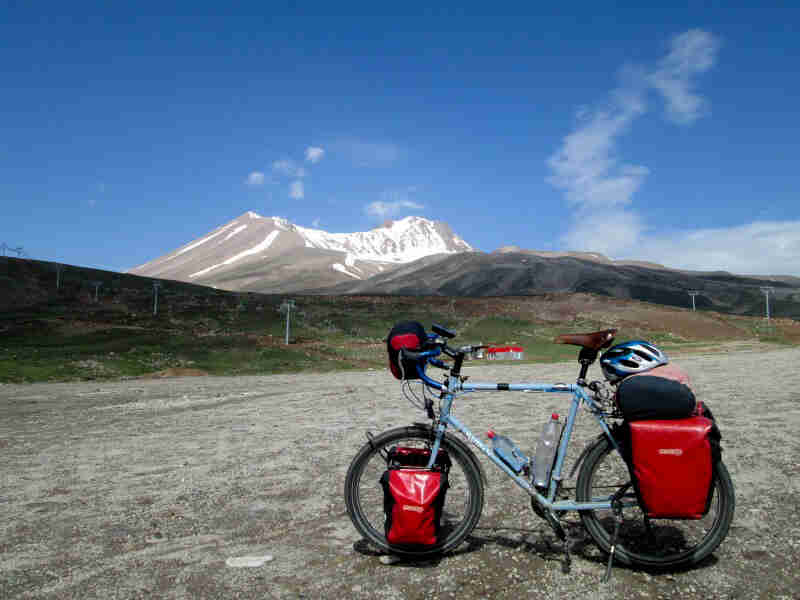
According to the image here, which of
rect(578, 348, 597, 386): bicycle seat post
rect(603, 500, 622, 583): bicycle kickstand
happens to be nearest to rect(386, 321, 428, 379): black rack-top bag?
rect(578, 348, 597, 386): bicycle seat post

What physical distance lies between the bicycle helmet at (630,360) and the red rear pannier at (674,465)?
1.57 ft

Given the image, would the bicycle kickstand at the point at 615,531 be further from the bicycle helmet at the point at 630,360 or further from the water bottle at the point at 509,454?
the bicycle helmet at the point at 630,360

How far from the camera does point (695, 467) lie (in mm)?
4016

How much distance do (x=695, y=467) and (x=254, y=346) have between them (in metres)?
35.1

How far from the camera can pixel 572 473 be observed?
4527 millimetres

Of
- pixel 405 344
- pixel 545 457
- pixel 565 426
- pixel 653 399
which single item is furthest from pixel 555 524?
pixel 405 344

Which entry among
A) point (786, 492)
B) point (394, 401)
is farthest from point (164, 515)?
point (394, 401)

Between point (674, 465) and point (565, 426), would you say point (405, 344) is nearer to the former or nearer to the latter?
point (565, 426)

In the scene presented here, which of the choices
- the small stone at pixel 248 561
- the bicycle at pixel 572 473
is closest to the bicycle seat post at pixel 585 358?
the bicycle at pixel 572 473

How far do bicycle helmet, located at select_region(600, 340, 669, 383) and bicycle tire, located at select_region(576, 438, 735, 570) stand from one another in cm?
57

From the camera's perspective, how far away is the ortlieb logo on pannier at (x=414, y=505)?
439cm

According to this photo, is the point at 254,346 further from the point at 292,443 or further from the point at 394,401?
the point at 292,443

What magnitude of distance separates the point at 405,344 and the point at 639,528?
282 cm

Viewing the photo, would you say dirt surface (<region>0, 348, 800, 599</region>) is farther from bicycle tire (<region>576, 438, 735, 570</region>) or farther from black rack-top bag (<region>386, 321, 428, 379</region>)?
black rack-top bag (<region>386, 321, 428, 379</region>)
